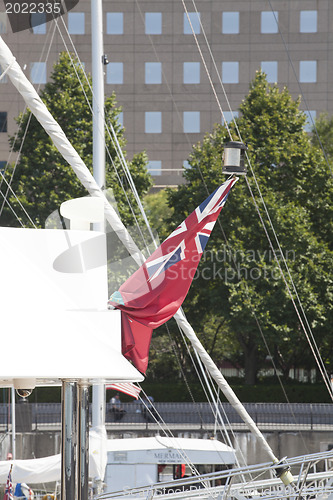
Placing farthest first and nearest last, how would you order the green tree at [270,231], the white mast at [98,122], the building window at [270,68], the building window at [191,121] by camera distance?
1. the building window at [191,121]
2. the building window at [270,68]
3. the green tree at [270,231]
4. the white mast at [98,122]

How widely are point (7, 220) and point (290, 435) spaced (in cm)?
1513

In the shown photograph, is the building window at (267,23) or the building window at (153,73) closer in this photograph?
the building window at (267,23)

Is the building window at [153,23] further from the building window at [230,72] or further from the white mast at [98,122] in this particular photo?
the white mast at [98,122]

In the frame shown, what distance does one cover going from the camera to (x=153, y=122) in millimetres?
65688

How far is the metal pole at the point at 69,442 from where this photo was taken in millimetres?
4691

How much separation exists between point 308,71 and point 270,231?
35.1 meters

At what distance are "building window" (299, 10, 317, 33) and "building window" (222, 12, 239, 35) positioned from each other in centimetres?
533

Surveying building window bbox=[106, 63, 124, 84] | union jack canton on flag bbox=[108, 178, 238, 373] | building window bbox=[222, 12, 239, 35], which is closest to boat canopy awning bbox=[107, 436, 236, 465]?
union jack canton on flag bbox=[108, 178, 238, 373]

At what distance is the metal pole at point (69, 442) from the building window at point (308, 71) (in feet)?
207

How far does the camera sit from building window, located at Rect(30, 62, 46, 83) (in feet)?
207

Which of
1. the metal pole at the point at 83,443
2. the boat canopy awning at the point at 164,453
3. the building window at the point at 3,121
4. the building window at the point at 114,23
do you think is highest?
the building window at the point at 114,23

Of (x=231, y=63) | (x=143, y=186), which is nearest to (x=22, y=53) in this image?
(x=231, y=63)

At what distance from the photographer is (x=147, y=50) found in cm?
6562

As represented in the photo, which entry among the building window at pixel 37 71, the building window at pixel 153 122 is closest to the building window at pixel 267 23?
the building window at pixel 153 122
